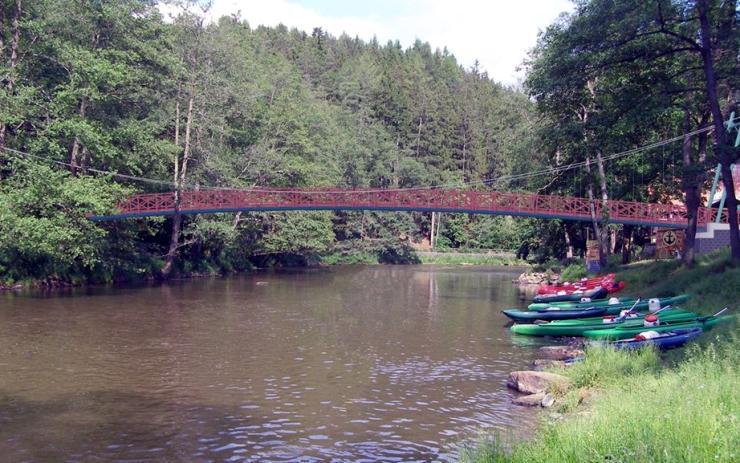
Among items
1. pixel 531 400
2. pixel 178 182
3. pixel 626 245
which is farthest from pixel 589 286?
pixel 178 182

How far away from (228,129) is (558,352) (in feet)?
92.8

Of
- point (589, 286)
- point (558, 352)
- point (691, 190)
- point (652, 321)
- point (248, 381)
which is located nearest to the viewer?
point (248, 381)

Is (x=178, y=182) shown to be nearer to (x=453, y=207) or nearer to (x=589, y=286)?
(x=453, y=207)

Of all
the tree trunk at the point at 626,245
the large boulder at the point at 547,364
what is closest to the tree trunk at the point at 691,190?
the large boulder at the point at 547,364

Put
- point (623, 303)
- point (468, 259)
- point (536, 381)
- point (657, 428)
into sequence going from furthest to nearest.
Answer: point (468, 259), point (623, 303), point (536, 381), point (657, 428)

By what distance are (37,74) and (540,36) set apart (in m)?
22.7

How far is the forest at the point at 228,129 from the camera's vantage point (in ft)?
61.0

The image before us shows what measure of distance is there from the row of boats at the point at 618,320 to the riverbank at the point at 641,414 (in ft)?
3.04

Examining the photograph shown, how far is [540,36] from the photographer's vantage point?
29.1 m

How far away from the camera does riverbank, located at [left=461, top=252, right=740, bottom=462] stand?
5359 mm

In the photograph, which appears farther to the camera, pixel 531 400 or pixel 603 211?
pixel 603 211

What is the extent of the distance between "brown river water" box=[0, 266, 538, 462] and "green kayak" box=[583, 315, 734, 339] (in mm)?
1746

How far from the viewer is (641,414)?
21.7ft

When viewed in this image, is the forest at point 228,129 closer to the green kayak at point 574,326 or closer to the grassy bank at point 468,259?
the green kayak at point 574,326
